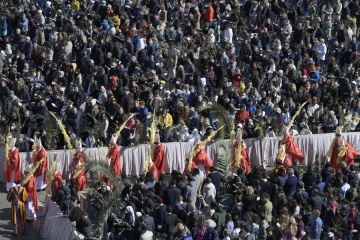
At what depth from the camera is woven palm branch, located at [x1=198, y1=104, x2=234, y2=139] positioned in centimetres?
3678

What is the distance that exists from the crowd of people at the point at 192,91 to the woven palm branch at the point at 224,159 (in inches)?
13.4

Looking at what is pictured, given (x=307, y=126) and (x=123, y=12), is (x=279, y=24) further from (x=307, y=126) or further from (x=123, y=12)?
(x=307, y=126)

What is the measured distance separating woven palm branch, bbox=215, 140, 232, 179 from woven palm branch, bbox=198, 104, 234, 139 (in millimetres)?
944

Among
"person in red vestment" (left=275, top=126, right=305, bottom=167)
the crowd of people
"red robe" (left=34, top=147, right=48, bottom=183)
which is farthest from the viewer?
"person in red vestment" (left=275, top=126, right=305, bottom=167)

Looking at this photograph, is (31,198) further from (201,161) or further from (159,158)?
(201,161)

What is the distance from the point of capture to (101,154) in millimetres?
35219

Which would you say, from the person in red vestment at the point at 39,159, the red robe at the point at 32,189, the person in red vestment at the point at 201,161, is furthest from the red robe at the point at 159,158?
the red robe at the point at 32,189

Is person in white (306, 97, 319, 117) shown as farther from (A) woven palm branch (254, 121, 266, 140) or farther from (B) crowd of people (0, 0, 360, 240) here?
(A) woven palm branch (254, 121, 266, 140)

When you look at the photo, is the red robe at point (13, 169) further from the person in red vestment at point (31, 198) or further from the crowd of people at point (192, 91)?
the person in red vestment at point (31, 198)

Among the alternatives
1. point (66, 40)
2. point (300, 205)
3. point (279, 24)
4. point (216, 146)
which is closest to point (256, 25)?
point (279, 24)

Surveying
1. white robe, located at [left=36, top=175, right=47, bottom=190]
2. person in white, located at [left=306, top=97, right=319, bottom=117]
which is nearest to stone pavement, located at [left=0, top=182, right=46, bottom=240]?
white robe, located at [left=36, top=175, right=47, bottom=190]

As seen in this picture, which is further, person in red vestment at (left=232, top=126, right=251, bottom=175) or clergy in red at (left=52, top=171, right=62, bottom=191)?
person in red vestment at (left=232, top=126, right=251, bottom=175)

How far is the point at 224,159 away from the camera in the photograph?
115 ft

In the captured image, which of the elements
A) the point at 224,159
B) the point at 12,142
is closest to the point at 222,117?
the point at 224,159
